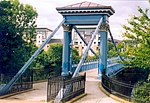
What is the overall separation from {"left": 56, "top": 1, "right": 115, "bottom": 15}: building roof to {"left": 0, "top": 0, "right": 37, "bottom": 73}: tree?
2.68 meters

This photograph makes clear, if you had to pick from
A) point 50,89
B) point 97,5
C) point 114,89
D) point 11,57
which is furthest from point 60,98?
point 97,5

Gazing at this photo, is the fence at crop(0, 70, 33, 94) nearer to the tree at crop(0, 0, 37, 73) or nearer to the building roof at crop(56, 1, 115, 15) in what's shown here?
the tree at crop(0, 0, 37, 73)

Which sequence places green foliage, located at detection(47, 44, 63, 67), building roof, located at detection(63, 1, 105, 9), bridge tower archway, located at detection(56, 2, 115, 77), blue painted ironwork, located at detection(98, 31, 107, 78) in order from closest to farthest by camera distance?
bridge tower archway, located at detection(56, 2, 115, 77) → building roof, located at detection(63, 1, 105, 9) → blue painted ironwork, located at detection(98, 31, 107, 78) → green foliage, located at detection(47, 44, 63, 67)

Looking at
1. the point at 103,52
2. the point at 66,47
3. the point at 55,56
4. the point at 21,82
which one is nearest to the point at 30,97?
the point at 21,82

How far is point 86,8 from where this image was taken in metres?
27.5

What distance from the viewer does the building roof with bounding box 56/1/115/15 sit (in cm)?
2717

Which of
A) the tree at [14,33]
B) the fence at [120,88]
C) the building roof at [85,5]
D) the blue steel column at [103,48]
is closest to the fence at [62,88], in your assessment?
the fence at [120,88]

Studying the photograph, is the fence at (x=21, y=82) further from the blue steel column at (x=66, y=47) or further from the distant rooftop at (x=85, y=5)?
the distant rooftop at (x=85, y=5)

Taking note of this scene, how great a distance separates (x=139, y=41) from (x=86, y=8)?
11.9 m

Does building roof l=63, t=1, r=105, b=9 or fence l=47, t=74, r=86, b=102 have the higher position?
building roof l=63, t=1, r=105, b=9

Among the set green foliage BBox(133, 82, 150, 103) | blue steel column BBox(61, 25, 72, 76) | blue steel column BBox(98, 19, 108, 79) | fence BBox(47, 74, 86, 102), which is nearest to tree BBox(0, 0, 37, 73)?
blue steel column BBox(61, 25, 72, 76)

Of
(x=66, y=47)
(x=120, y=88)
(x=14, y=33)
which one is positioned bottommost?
(x=120, y=88)

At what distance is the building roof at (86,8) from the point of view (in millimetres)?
27172

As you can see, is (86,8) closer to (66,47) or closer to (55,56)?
(66,47)
